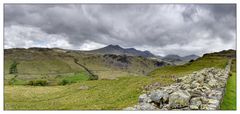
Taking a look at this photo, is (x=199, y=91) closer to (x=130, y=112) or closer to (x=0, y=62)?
(x=130, y=112)

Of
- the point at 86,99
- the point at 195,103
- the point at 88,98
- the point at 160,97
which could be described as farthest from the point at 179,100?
the point at 88,98

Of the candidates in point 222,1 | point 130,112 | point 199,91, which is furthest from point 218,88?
point 130,112

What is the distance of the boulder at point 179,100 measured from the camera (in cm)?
1822

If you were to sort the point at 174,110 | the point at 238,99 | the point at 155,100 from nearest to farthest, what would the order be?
the point at 174,110 < the point at 155,100 < the point at 238,99

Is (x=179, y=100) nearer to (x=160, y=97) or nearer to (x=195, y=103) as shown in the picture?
(x=195, y=103)

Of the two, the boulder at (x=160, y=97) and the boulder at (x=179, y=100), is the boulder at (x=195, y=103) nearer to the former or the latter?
the boulder at (x=179, y=100)

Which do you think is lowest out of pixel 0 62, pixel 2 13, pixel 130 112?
pixel 130 112

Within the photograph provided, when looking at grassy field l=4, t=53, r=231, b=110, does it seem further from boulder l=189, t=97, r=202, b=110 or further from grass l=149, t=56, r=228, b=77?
grass l=149, t=56, r=228, b=77

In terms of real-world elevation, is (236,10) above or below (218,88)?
above

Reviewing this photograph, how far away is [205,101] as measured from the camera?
18359 mm

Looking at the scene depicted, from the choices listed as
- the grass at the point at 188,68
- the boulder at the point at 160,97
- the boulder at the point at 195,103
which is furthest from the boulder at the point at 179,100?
the grass at the point at 188,68

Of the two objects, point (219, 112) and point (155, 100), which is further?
point (155, 100)

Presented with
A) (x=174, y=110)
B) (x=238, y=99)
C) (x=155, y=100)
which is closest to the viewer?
(x=174, y=110)

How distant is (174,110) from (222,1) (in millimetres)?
10385
